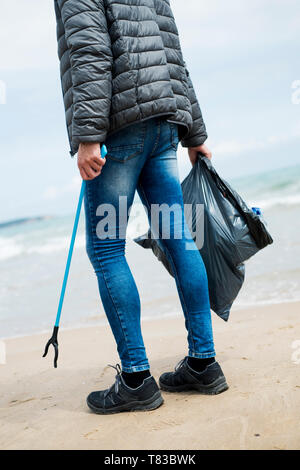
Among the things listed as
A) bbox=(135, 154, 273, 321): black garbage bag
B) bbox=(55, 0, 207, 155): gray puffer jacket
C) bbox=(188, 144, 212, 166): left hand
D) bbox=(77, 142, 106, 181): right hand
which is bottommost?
bbox=(135, 154, 273, 321): black garbage bag

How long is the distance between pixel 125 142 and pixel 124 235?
14.1 inches

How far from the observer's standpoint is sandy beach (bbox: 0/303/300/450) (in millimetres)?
1728

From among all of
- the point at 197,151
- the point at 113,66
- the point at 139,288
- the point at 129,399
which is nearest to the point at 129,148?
the point at 113,66

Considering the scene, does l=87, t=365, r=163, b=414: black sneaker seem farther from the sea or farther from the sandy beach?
the sea

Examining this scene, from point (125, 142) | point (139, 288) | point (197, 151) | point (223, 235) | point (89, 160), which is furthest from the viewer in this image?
point (139, 288)

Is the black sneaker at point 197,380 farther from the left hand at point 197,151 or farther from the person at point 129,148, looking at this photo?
the left hand at point 197,151

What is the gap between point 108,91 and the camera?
1866mm

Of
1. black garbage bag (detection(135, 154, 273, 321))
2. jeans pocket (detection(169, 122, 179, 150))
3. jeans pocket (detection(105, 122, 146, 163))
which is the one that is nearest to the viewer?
jeans pocket (detection(105, 122, 146, 163))

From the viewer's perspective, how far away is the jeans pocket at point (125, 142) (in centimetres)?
196

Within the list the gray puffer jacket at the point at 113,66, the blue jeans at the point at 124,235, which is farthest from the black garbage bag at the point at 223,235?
the gray puffer jacket at the point at 113,66

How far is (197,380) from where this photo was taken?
217 cm

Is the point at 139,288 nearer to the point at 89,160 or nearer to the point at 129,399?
the point at 129,399

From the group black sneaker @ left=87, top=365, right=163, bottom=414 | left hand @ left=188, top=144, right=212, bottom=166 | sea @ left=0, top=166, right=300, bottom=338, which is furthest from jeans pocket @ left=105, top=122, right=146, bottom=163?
sea @ left=0, top=166, right=300, bottom=338
